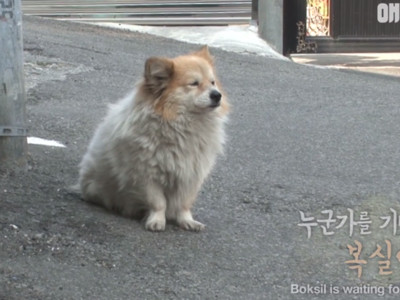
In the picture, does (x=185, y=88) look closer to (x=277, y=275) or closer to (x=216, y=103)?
(x=216, y=103)

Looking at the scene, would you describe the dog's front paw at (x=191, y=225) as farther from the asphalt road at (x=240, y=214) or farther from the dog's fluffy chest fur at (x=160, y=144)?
A: the dog's fluffy chest fur at (x=160, y=144)

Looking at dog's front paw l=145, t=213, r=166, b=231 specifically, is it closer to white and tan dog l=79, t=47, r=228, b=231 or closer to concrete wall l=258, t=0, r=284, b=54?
white and tan dog l=79, t=47, r=228, b=231

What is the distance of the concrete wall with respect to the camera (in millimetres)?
16562

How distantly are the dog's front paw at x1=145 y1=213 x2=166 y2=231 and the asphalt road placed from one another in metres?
0.06

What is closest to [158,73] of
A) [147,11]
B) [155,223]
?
[155,223]

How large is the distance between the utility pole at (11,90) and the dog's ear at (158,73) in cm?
114

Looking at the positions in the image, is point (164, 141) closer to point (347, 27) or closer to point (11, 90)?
point (11, 90)

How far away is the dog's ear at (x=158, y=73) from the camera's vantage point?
16.8ft

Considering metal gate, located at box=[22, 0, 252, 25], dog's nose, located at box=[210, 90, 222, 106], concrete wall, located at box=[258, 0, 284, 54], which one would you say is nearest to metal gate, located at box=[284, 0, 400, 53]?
concrete wall, located at box=[258, 0, 284, 54]

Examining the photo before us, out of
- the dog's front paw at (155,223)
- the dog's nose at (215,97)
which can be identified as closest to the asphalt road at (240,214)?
the dog's front paw at (155,223)

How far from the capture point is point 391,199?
6.50m

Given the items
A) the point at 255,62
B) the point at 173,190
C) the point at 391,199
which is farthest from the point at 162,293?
the point at 255,62

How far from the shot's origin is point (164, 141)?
5.22 meters

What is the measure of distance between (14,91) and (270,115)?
452 centimetres
